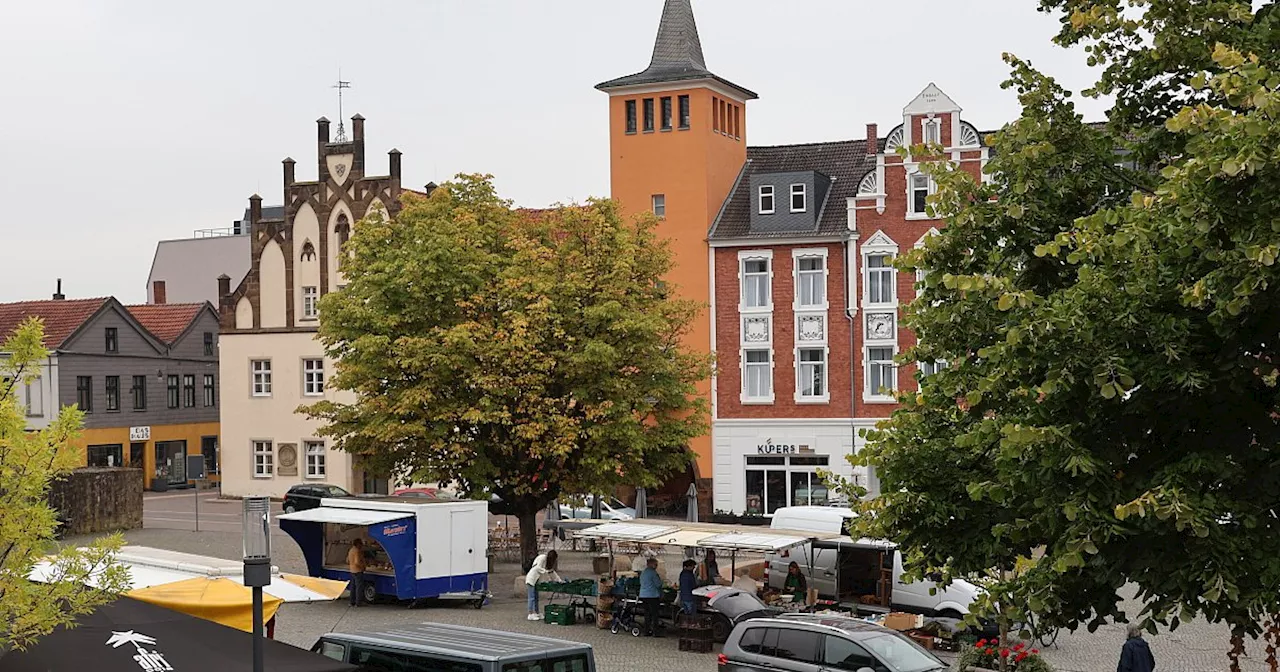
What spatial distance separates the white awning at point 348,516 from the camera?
30312mm

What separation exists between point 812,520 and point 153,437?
4372 centimetres

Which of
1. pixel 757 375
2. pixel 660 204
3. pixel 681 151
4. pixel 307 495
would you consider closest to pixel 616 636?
pixel 757 375

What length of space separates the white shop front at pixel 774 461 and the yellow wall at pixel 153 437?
2377cm

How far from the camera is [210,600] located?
16000mm

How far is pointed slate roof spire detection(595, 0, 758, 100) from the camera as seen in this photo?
5134 centimetres

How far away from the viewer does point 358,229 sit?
123 ft

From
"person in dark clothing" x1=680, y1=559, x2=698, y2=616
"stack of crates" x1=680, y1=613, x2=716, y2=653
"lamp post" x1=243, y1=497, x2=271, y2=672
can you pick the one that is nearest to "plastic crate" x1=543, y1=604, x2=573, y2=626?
"person in dark clothing" x1=680, y1=559, x2=698, y2=616

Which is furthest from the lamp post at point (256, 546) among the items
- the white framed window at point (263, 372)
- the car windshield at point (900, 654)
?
the white framed window at point (263, 372)

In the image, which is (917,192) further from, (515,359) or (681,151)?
(515,359)

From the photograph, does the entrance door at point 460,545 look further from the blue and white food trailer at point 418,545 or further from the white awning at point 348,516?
the white awning at point 348,516

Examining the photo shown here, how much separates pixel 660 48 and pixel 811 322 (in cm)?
1097

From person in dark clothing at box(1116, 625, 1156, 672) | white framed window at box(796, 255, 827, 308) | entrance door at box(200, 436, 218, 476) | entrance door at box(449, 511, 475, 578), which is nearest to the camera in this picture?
person in dark clothing at box(1116, 625, 1156, 672)

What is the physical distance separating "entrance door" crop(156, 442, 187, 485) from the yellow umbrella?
5451cm

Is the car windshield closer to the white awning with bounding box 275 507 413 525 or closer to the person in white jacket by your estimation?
the person in white jacket
